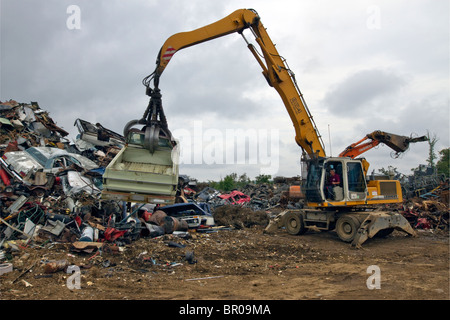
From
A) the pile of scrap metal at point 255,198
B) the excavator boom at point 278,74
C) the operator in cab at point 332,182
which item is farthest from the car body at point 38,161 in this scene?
the operator in cab at point 332,182

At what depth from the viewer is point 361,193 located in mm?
9422

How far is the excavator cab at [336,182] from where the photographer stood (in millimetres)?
9180

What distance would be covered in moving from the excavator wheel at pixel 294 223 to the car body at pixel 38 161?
7018mm

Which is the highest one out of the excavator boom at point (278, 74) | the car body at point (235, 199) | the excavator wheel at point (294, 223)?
the excavator boom at point (278, 74)

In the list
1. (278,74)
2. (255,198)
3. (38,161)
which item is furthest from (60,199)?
(255,198)

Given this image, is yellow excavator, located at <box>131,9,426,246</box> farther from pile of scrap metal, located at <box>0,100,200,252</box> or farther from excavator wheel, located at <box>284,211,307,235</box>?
pile of scrap metal, located at <box>0,100,200,252</box>

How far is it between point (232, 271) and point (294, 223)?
5017mm

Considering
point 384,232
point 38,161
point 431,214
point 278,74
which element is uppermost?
point 278,74

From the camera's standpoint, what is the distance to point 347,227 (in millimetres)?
9336

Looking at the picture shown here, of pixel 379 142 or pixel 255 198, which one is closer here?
pixel 379 142

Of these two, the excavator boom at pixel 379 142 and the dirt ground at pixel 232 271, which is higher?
the excavator boom at pixel 379 142

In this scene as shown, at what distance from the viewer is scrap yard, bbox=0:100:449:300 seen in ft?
16.9

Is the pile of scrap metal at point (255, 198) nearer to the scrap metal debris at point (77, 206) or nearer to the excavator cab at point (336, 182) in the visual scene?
the scrap metal debris at point (77, 206)

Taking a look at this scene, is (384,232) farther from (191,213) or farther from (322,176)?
(191,213)
